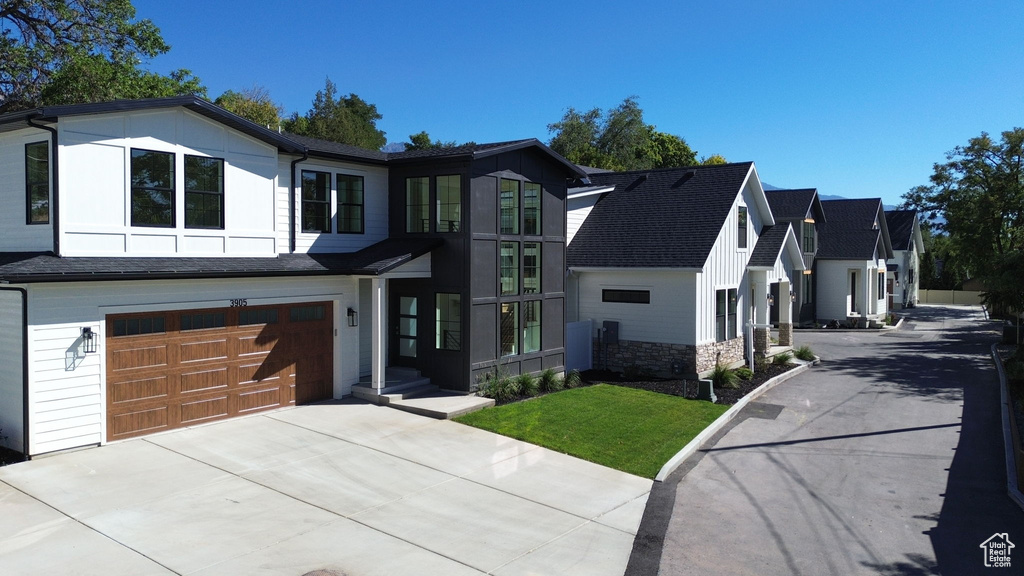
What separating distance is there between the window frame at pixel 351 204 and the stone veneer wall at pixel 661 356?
8684 millimetres

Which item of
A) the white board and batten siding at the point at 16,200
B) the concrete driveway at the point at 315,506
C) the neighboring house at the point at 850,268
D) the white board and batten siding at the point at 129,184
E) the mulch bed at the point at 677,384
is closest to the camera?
the concrete driveway at the point at 315,506

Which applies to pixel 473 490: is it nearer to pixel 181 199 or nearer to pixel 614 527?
pixel 614 527

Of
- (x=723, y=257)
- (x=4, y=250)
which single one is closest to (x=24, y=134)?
(x=4, y=250)

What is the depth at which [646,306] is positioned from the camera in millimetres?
21031

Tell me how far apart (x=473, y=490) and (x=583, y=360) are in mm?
11153

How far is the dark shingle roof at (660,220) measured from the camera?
20.9 meters

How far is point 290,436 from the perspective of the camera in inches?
512

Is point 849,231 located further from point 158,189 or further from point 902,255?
point 158,189

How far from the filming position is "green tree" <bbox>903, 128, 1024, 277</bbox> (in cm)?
3897

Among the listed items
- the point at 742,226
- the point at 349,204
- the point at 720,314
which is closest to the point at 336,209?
the point at 349,204

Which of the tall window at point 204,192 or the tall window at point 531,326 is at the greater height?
the tall window at point 204,192

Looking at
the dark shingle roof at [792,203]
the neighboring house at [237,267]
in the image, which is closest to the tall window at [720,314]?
the neighboring house at [237,267]

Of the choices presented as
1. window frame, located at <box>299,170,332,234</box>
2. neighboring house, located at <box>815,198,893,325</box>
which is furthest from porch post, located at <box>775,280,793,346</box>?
window frame, located at <box>299,170,332,234</box>

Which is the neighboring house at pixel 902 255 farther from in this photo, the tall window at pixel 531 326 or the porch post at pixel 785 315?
the tall window at pixel 531 326
